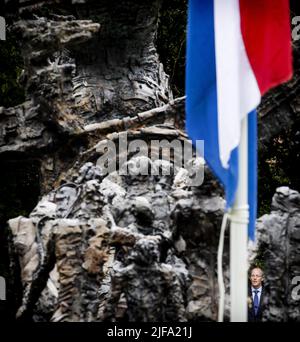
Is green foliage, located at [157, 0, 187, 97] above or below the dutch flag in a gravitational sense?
above

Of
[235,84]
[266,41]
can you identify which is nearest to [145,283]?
[235,84]

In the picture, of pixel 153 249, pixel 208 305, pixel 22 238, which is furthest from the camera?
pixel 22 238

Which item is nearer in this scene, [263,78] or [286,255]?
[263,78]

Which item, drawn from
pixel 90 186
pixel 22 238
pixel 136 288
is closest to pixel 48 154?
pixel 22 238

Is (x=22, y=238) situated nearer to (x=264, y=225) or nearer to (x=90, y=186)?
(x=90, y=186)

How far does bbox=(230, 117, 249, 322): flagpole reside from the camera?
758 cm

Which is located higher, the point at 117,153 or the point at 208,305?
the point at 117,153

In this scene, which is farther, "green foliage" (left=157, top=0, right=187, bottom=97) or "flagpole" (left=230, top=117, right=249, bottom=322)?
"green foliage" (left=157, top=0, right=187, bottom=97)

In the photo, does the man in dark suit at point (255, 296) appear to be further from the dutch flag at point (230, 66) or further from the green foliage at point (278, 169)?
the green foliage at point (278, 169)

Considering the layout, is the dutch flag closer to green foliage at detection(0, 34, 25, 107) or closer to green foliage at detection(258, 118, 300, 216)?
green foliage at detection(258, 118, 300, 216)

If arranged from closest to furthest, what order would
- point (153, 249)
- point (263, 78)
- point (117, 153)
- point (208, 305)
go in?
point (263, 78), point (153, 249), point (208, 305), point (117, 153)

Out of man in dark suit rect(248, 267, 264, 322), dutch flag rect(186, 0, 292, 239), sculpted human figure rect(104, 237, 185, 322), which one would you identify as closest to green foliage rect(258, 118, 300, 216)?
man in dark suit rect(248, 267, 264, 322)

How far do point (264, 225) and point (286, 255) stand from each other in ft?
1.17

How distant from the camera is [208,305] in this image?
9.16m
